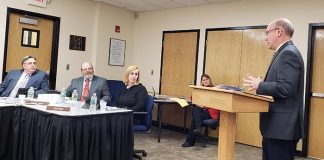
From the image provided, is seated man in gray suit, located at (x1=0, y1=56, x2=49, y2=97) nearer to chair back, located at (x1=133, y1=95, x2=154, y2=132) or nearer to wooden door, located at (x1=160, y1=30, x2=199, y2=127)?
chair back, located at (x1=133, y1=95, x2=154, y2=132)

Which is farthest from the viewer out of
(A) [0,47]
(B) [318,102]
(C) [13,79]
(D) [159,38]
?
(D) [159,38]

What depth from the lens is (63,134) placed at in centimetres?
264

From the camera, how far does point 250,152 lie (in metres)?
4.59

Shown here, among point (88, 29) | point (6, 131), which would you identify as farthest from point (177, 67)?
point (6, 131)

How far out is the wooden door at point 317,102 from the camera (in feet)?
14.3

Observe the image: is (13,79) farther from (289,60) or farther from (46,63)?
(289,60)

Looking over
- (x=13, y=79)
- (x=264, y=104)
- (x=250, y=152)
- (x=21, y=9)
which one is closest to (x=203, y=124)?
(x=250, y=152)

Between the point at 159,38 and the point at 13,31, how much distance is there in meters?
2.66

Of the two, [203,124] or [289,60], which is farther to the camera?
[203,124]

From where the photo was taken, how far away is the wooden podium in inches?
66.8

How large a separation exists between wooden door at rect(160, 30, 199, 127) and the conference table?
2778 mm

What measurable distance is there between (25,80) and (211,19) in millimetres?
3187

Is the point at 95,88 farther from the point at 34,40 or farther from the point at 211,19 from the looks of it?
the point at 211,19

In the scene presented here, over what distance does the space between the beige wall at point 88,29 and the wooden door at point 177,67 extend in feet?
3.10
